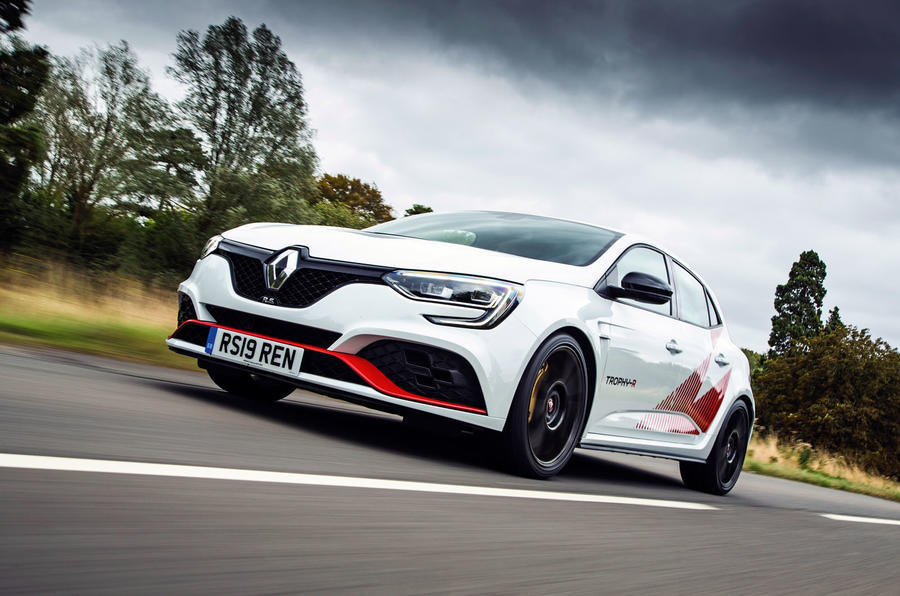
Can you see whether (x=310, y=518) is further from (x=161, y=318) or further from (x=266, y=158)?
(x=266, y=158)

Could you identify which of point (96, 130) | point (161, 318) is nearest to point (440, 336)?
point (161, 318)

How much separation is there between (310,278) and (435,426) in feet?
3.23

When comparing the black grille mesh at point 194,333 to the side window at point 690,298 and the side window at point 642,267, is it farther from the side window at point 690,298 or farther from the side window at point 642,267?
the side window at point 690,298

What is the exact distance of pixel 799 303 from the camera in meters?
72.1

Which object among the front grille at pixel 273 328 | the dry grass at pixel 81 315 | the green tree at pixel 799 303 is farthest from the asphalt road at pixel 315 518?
the green tree at pixel 799 303

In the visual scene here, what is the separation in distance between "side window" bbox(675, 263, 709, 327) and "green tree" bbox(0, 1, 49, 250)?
16.3m

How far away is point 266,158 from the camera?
3297 cm

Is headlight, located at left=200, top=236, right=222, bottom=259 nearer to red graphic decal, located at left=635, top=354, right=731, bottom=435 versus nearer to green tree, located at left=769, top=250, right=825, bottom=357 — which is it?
red graphic decal, located at left=635, top=354, right=731, bottom=435

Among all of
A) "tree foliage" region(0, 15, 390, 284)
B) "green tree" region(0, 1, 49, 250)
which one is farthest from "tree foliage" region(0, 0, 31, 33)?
"tree foliage" region(0, 15, 390, 284)

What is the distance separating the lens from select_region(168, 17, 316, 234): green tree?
31.3m

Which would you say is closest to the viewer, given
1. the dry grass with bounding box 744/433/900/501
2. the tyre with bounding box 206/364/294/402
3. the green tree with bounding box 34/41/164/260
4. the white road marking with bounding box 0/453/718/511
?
the white road marking with bounding box 0/453/718/511

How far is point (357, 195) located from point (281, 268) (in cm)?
5528

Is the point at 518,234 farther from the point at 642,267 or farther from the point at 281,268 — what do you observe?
the point at 281,268

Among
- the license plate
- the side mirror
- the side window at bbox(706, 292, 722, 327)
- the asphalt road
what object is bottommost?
the asphalt road
